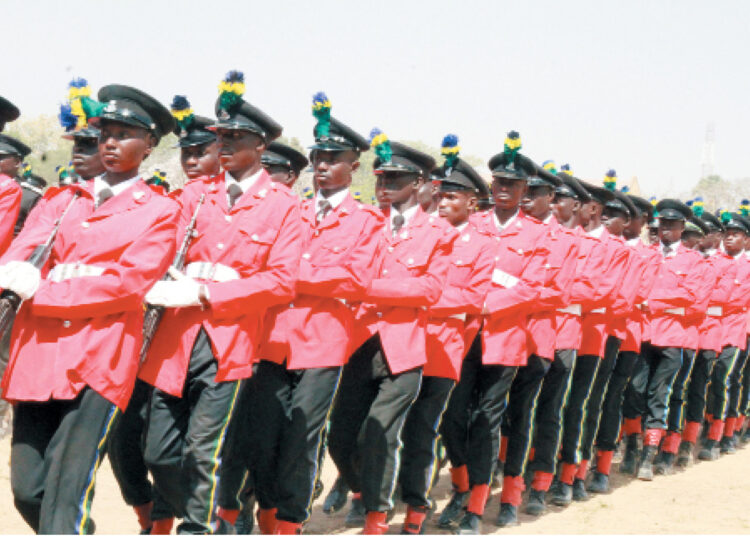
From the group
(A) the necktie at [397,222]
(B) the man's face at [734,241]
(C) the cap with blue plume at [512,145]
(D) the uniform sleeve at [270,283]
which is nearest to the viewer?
(D) the uniform sleeve at [270,283]

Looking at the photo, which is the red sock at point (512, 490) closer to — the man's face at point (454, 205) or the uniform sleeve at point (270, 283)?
the man's face at point (454, 205)

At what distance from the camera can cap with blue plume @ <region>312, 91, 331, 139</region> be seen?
22.1 ft

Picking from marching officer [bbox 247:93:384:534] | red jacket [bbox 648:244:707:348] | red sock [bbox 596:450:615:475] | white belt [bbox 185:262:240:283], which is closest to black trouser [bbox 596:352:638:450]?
red sock [bbox 596:450:615:475]

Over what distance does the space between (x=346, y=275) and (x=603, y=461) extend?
4960mm

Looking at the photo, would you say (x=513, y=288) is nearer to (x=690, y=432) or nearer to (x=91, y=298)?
(x=91, y=298)

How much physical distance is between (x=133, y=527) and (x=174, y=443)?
8.21ft

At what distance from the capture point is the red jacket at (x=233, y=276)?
5.52 meters

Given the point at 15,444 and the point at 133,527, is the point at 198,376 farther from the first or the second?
the point at 133,527

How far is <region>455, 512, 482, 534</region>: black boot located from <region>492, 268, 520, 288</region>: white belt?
1.80 m

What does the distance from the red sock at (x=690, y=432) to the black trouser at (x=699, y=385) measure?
0.05 m

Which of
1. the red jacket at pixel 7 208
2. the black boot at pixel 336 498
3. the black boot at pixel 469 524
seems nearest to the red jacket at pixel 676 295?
the black boot at pixel 469 524

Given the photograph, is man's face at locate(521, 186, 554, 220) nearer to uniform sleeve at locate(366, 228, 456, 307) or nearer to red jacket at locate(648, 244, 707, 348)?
uniform sleeve at locate(366, 228, 456, 307)

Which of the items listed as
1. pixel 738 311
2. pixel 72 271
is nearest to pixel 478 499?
pixel 72 271

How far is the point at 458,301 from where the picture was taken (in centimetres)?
748
